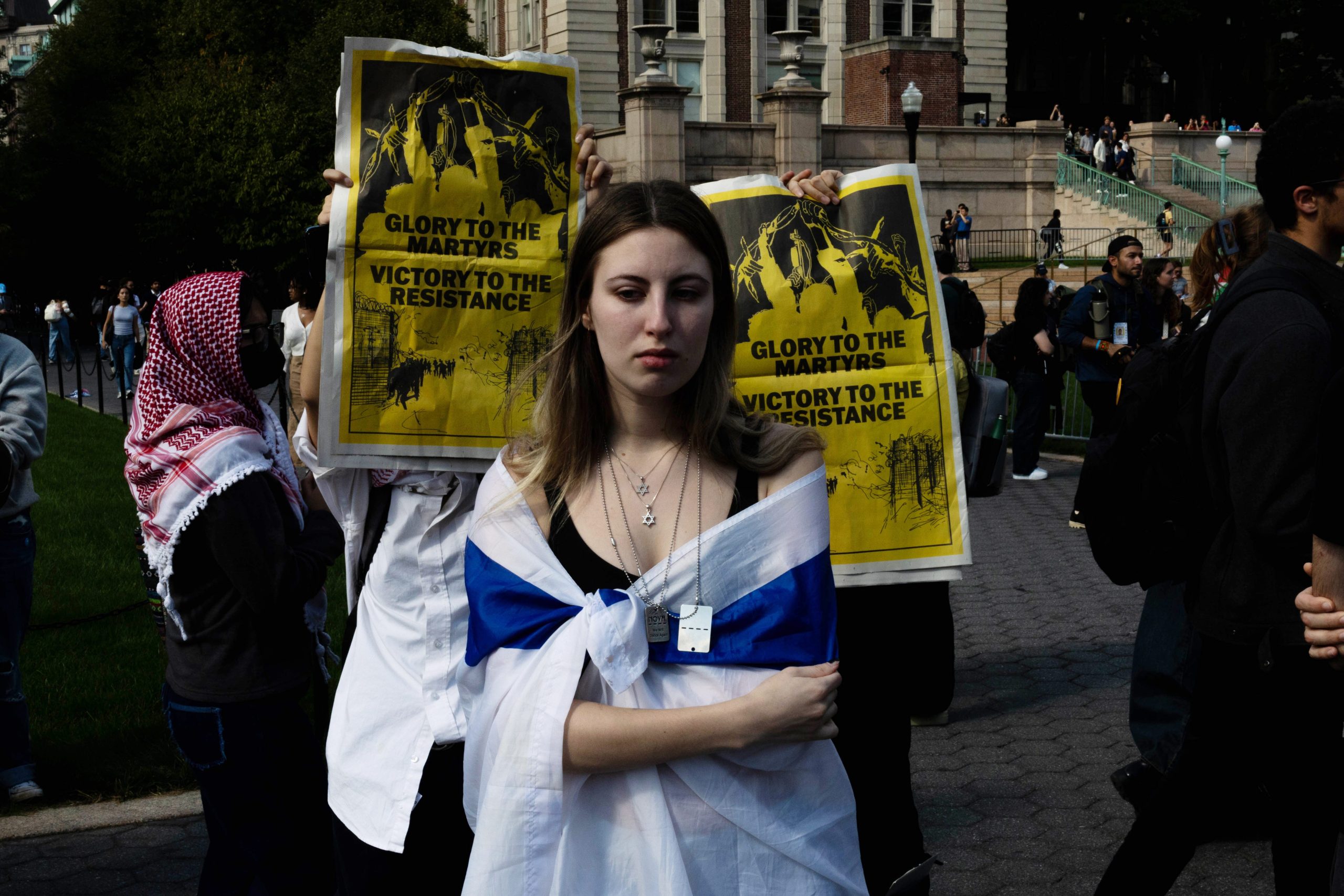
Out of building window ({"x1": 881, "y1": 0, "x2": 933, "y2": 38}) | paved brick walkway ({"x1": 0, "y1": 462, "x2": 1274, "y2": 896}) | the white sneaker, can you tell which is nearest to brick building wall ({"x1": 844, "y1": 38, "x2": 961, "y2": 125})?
building window ({"x1": 881, "y1": 0, "x2": 933, "y2": 38})

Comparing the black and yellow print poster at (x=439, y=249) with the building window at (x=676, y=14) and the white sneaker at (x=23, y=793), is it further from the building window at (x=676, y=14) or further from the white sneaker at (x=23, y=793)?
the building window at (x=676, y=14)

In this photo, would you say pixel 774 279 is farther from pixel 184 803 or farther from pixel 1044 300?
pixel 1044 300

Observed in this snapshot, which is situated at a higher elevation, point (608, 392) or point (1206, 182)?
point (1206, 182)

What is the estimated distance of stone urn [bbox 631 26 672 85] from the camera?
119 ft

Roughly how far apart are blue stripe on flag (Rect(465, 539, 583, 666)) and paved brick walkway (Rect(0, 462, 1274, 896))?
9.10 ft

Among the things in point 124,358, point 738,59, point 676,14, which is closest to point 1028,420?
point 124,358

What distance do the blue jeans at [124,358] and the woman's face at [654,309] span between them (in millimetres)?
19843

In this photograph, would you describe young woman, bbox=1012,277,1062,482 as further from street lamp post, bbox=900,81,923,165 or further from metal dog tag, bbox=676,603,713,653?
street lamp post, bbox=900,81,923,165

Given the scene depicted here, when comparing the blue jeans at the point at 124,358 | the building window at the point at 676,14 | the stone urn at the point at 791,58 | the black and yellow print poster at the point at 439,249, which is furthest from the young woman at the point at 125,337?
the building window at the point at 676,14

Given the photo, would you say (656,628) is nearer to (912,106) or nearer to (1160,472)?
(1160,472)

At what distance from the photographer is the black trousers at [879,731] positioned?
3930 mm

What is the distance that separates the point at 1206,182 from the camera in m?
40.8

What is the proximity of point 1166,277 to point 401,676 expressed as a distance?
31.7 feet

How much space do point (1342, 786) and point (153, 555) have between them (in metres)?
2.87
